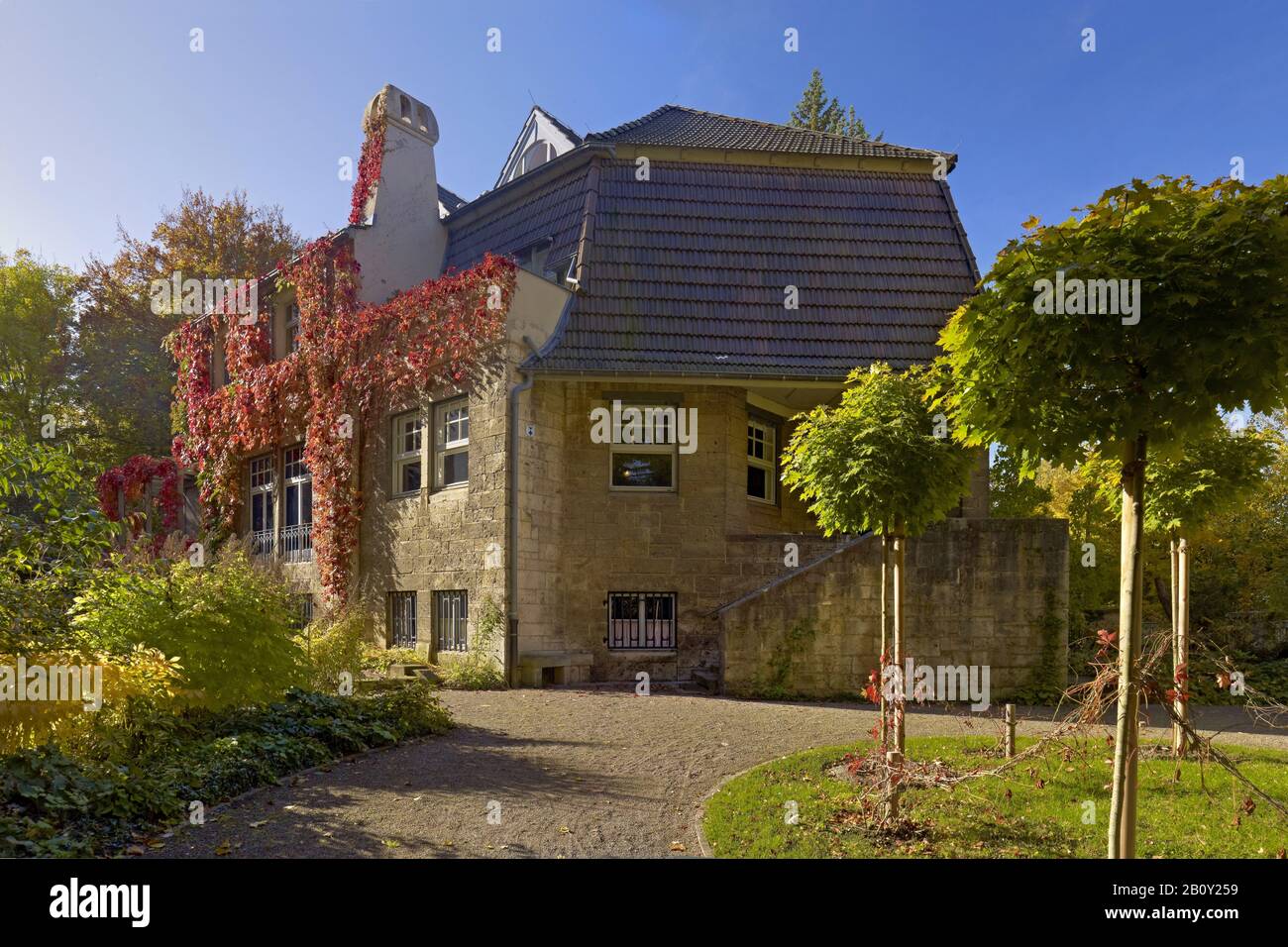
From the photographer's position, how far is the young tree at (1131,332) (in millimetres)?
4008

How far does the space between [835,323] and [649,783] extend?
35.2 feet

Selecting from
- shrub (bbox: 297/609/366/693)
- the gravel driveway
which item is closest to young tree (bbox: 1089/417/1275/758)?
the gravel driveway

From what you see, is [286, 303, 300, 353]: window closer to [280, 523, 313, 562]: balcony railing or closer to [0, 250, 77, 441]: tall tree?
[280, 523, 313, 562]: balcony railing

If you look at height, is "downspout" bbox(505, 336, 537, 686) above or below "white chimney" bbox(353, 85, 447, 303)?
below

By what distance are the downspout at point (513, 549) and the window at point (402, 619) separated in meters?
3.14

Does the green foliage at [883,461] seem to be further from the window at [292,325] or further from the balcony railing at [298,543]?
the window at [292,325]

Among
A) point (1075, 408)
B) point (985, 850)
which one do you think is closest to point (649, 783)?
point (985, 850)

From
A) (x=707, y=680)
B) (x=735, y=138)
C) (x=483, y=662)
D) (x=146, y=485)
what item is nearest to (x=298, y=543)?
(x=483, y=662)

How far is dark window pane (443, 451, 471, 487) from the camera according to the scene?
597 inches

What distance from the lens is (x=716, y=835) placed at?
18.8 ft

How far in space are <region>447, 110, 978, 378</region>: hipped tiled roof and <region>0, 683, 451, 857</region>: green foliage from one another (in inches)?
285

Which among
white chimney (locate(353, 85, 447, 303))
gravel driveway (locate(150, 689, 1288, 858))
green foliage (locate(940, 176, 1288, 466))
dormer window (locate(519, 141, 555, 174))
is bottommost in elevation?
gravel driveway (locate(150, 689, 1288, 858))

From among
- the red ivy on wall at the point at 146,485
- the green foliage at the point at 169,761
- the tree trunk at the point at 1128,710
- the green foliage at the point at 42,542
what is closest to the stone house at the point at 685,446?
the green foliage at the point at 169,761
